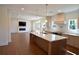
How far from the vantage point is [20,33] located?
82.0 inches

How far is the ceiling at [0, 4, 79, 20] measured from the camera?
173cm

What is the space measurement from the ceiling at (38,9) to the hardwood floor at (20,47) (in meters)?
0.51

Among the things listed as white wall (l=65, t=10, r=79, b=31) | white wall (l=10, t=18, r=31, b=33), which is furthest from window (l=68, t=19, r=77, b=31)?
white wall (l=10, t=18, r=31, b=33)

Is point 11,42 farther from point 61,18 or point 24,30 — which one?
point 61,18

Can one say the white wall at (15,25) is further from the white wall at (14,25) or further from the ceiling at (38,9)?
the ceiling at (38,9)

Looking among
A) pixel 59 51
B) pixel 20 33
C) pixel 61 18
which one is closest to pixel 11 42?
pixel 20 33

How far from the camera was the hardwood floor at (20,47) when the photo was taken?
5.80 feet

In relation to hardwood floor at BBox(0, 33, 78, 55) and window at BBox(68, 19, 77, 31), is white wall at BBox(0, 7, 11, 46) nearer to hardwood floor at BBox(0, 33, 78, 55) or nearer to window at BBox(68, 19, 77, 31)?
hardwood floor at BBox(0, 33, 78, 55)

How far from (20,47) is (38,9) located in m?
0.88

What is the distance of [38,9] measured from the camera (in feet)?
6.02

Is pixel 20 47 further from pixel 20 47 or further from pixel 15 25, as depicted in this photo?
pixel 15 25

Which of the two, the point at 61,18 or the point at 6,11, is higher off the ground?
the point at 6,11

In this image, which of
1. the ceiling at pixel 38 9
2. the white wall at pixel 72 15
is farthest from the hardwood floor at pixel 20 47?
the white wall at pixel 72 15
